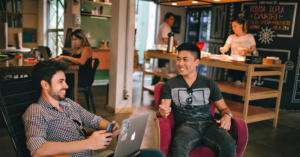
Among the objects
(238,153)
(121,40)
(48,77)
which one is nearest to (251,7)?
(121,40)

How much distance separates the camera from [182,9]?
838 cm

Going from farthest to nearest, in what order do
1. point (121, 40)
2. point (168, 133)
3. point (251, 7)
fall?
point (251, 7) < point (121, 40) < point (168, 133)

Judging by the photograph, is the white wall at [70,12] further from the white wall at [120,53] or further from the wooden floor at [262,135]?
the white wall at [120,53]

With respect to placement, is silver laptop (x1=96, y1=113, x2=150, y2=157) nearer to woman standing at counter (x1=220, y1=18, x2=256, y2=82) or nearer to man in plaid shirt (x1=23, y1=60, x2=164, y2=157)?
man in plaid shirt (x1=23, y1=60, x2=164, y2=157)

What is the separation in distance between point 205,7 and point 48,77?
268 inches

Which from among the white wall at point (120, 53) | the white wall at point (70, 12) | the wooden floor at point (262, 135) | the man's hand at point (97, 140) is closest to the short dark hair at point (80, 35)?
the white wall at point (120, 53)

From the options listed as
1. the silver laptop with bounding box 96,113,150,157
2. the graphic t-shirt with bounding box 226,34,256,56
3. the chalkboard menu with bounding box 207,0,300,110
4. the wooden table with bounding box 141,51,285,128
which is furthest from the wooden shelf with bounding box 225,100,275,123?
the silver laptop with bounding box 96,113,150,157

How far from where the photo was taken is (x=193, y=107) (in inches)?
87.4

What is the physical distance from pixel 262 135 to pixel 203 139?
1893 mm

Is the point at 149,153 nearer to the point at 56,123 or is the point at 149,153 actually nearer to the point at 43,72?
the point at 56,123

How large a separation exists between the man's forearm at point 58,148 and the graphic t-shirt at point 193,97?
3.32 ft

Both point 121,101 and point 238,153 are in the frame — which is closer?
point 238,153

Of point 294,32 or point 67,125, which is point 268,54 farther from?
point 67,125

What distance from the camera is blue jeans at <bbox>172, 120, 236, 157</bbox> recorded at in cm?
190
